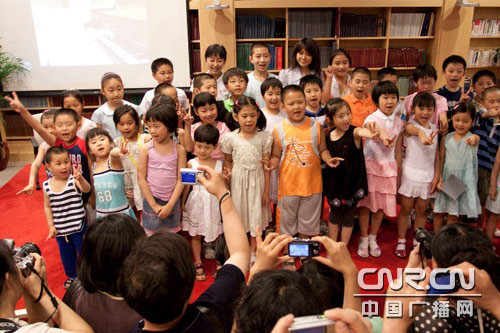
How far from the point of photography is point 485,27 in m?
5.26

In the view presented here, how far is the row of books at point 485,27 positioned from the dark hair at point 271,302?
5.57m

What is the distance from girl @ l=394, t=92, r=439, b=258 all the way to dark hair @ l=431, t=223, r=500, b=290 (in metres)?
1.41

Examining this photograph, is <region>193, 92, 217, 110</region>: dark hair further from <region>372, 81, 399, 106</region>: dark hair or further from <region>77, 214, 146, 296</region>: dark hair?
<region>77, 214, 146, 296</region>: dark hair

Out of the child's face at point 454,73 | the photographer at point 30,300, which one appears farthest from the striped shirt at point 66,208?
the child's face at point 454,73

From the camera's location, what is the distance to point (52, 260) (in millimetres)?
2898

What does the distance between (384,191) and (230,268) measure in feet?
6.06

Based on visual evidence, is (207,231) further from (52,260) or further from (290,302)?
(290,302)

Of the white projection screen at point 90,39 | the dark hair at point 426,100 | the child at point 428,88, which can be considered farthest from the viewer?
the white projection screen at point 90,39

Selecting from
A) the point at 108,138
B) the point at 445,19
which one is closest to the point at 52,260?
the point at 108,138

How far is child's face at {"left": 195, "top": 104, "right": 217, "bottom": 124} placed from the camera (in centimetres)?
264

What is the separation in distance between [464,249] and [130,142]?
6.66 feet

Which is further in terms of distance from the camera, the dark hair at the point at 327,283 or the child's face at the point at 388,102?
the child's face at the point at 388,102

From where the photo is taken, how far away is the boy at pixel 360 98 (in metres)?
2.85

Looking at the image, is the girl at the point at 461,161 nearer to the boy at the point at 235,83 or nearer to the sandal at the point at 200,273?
the boy at the point at 235,83
